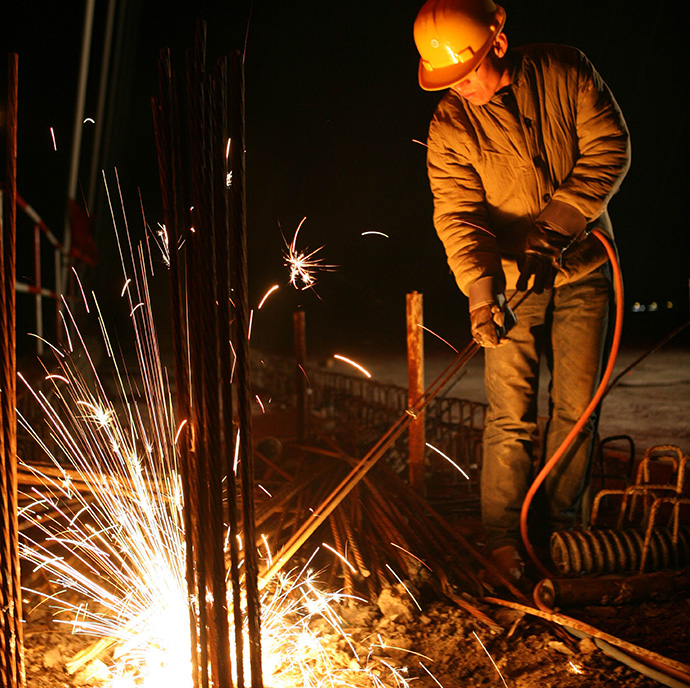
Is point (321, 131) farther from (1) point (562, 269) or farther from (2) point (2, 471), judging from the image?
(2) point (2, 471)

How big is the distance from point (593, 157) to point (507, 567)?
1796mm

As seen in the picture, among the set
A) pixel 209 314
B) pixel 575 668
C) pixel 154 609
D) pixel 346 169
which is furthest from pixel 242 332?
pixel 346 169

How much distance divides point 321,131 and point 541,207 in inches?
469

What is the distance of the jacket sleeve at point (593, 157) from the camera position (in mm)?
2537

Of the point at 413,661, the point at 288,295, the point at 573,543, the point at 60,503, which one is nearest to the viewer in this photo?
the point at 413,661

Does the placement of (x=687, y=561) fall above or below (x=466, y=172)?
below

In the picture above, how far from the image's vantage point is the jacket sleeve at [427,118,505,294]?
273 cm

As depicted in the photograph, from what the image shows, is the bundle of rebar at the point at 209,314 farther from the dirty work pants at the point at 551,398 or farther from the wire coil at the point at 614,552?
the dirty work pants at the point at 551,398

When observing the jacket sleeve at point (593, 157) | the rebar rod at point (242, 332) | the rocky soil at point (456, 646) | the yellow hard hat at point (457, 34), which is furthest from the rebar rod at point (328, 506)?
the yellow hard hat at point (457, 34)

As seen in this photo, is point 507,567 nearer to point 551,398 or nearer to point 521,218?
point 551,398

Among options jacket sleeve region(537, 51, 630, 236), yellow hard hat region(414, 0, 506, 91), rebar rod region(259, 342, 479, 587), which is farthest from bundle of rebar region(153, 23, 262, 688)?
jacket sleeve region(537, 51, 630, 236)

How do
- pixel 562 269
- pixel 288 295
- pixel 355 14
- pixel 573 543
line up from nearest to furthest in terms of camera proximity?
pixel 573 543
pixel 562 269
pixel 355 14
pixel 288 295

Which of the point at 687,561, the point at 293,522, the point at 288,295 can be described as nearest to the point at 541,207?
the point at 687,561

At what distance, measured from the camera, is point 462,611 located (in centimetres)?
231
